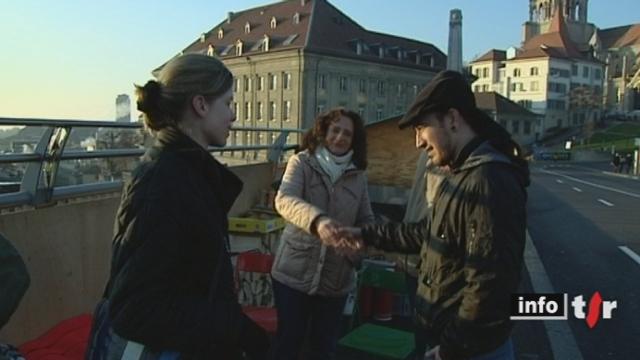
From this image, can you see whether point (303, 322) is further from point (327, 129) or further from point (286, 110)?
point (286, 110)

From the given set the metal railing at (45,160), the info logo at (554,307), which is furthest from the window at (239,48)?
the metal railing at (45,160)

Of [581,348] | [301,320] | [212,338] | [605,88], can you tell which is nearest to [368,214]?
[301,320]

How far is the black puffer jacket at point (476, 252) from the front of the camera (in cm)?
208

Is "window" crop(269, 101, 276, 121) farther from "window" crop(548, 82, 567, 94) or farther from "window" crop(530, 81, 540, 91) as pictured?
"window" crop(548, 82, 567, 94)

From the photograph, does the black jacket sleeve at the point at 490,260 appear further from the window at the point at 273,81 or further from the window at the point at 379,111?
the window at the point at 379,111

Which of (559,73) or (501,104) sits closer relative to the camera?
(501,104)

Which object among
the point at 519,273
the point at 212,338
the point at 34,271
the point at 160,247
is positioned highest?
the point at 160,247

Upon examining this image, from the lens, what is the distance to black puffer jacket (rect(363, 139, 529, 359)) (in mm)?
2082

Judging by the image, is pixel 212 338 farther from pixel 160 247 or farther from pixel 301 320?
pixel 301 320

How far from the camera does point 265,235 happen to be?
6250mm

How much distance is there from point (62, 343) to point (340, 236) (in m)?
1.98

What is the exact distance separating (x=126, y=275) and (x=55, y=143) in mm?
2870

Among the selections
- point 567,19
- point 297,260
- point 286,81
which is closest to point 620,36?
point 567,19

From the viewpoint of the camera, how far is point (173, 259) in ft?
5.85
